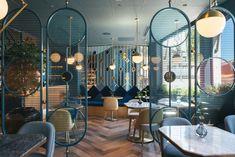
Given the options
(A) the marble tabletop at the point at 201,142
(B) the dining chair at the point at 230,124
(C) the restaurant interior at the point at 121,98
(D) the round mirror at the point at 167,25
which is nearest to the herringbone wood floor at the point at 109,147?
(C) the restaurant interior at the point at 121,98

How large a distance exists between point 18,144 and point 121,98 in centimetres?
608

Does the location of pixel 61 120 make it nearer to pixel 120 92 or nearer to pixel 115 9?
pixel 115 9

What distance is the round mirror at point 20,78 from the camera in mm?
2885

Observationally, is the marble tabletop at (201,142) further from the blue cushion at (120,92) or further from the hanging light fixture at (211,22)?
the blue cushion at (120,92)

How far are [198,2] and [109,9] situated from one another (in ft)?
7.13

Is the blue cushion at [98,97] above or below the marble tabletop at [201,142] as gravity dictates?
below

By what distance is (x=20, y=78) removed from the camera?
9.48ft

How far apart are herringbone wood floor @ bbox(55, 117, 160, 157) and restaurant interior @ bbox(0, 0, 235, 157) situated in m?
0.02

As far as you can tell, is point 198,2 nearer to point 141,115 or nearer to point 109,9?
point 109,9

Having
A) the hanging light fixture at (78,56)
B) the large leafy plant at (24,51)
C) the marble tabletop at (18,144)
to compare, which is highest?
the hanging light fixture at (78,56)

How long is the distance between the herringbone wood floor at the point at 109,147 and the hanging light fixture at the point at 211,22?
7.90ft

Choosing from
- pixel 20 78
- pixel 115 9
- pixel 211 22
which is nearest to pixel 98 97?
pixel 115 9

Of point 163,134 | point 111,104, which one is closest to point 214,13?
point 163,134

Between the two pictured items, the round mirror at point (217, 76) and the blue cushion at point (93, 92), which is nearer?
the round mirror at point (217, 76)
